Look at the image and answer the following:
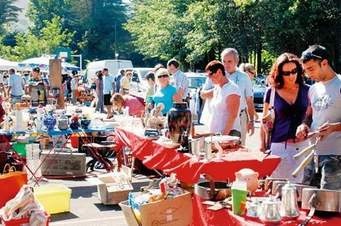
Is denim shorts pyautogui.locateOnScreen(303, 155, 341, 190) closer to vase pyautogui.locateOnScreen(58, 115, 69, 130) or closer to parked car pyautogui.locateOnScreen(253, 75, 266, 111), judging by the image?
vase pyautogui.locateOnScreen(58, 115, 69, 130)

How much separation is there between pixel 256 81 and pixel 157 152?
59.0ft

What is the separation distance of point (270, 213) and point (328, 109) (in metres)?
0.94

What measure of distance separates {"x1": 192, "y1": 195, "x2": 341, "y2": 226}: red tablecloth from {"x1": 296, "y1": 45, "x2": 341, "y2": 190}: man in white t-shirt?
0.44 metres

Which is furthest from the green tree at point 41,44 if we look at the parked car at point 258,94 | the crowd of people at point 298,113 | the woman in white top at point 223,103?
the crowd of people at point 298,113

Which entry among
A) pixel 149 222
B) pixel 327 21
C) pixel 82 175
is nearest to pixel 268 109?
pixel 149 222

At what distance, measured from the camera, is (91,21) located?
215 ft

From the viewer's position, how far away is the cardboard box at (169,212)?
4.50 m

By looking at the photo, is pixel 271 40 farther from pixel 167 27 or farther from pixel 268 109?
pixel 268 109

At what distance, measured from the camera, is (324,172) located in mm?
3975

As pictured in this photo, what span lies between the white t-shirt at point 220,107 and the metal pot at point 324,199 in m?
2.01

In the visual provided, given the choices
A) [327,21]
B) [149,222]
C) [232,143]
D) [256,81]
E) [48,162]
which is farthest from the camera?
[327,21]

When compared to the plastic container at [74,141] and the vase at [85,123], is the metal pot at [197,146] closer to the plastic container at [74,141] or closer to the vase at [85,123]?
the vase at [85,123]

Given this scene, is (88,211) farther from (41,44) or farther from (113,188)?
(41,44)

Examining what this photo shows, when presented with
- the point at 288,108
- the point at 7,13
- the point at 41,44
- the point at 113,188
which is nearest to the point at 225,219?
the point at 288,108
